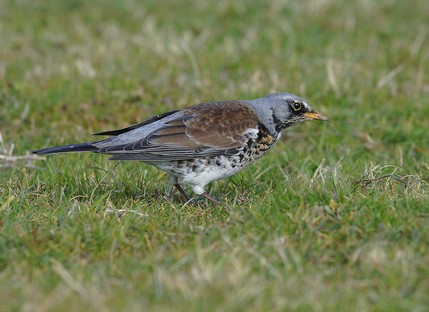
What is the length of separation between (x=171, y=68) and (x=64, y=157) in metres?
2.56

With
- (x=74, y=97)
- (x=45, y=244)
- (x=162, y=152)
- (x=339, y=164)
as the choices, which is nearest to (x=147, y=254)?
(x=45, y=244)

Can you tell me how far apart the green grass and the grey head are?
493 mm

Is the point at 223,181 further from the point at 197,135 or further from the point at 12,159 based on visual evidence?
the point at 12,159

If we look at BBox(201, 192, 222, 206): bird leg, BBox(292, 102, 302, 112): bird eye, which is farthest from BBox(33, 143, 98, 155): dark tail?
BBox(292, 102, 302, 112): bird eye

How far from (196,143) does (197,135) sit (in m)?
0.08

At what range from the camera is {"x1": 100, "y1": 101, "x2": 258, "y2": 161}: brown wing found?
6.21 m

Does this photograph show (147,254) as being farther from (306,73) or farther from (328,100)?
(306,73)

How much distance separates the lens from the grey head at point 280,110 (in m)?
6.71

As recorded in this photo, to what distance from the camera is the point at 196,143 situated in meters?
6.32

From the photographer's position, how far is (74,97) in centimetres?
877

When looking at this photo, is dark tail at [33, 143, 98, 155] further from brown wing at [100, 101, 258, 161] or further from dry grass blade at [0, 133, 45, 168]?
dry grass blade at [0, 133, 45, 168]

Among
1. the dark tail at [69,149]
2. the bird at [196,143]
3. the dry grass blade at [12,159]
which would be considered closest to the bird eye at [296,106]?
the bird at [196,143]

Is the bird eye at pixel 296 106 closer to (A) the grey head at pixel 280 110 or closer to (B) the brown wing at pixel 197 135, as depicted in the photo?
(A) the grey head at pixel 280 110

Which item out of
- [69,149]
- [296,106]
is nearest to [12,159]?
[69,149]
